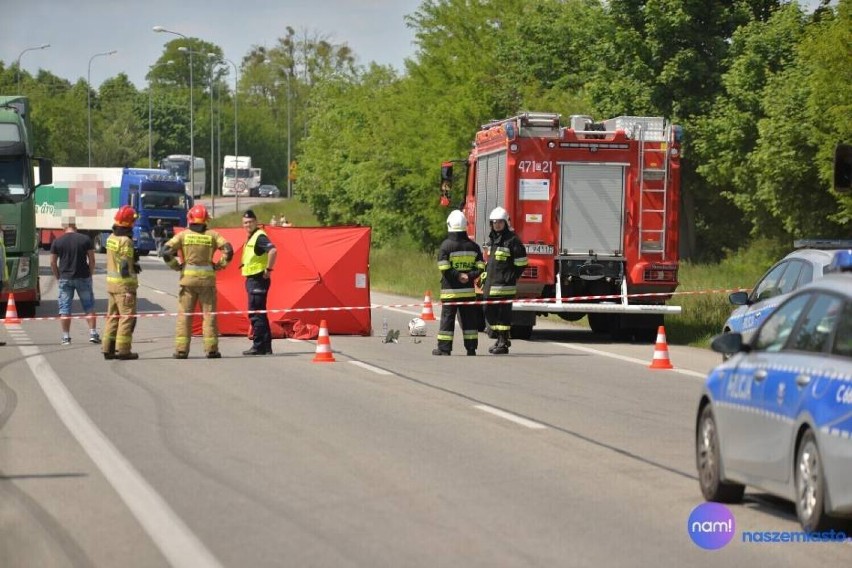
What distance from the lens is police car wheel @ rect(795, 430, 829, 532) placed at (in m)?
8.64

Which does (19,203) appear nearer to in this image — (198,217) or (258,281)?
(258,281)

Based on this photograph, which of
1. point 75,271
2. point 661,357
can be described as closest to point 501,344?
point 661,357

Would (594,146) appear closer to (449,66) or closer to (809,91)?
(809,91)

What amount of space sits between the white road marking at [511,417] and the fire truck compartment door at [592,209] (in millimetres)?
9934

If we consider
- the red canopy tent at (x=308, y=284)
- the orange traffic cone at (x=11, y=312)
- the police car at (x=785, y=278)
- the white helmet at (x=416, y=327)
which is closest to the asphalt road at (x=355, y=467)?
the police car at (x=785, y=278)

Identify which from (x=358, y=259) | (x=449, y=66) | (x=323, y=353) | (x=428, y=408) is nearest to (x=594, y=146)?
(x=358, y=259)

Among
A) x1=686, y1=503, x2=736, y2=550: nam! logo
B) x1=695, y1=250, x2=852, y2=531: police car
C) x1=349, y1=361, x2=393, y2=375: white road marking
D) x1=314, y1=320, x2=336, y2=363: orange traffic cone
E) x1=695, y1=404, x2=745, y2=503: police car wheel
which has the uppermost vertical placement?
x1=695, y1=250, x2=852, y2=531: police car

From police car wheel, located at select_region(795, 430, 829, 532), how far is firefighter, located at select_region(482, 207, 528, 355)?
43.8ft

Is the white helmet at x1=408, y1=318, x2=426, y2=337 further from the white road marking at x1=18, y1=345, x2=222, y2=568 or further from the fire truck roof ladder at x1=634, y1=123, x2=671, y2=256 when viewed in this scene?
the white road marking at x1=18, y1=345, x2=222, y2=568

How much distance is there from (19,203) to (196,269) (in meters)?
10.7

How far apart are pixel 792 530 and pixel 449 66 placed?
44.8m

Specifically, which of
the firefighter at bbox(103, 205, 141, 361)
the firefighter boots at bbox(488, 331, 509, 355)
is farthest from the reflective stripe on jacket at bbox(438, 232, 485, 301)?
the firefighter at bbox(103, 205, 141, 361)

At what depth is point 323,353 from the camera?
20.8 meters

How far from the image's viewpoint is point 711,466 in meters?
10.3
